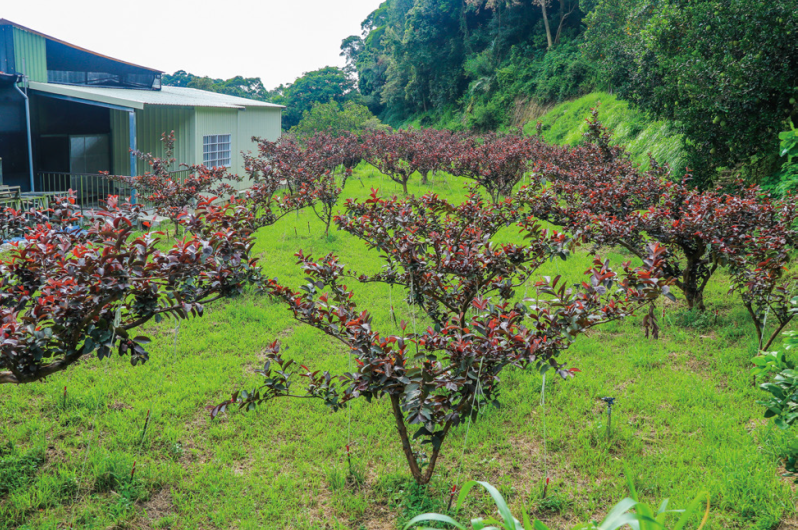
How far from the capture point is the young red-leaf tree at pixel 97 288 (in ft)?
8.91

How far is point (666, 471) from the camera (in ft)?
11.3

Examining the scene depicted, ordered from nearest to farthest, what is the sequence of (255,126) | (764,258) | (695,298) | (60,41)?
(764,258) < (695,298) < (60,41) < (255,126)

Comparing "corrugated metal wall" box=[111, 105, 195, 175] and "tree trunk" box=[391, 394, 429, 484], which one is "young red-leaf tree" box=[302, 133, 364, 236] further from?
"tree trunk" box=[391, 394, 429, 484]

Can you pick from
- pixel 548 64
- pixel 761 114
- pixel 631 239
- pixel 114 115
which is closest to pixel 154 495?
pixel 631 239

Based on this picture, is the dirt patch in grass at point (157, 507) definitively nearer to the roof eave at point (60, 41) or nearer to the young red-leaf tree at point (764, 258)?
the young red-leaf tree at point (764, 258)

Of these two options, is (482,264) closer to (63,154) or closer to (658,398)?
(658,398)

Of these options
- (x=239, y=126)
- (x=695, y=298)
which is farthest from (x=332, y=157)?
(x=695, y=298)

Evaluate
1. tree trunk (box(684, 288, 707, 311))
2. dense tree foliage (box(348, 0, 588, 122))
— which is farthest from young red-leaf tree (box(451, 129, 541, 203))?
dense tree foliage (box(348, 0, 588, 122))

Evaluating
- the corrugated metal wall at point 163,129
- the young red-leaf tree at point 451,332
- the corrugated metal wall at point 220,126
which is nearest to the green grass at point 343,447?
the young red-leaf tree at point 451,332

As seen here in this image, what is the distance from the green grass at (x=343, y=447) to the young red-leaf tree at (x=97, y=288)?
890 millimetres

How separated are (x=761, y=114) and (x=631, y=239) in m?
3.87

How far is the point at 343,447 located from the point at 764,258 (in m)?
4.31

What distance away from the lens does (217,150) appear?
16.0 meters

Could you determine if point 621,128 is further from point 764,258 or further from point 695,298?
point 764,258
